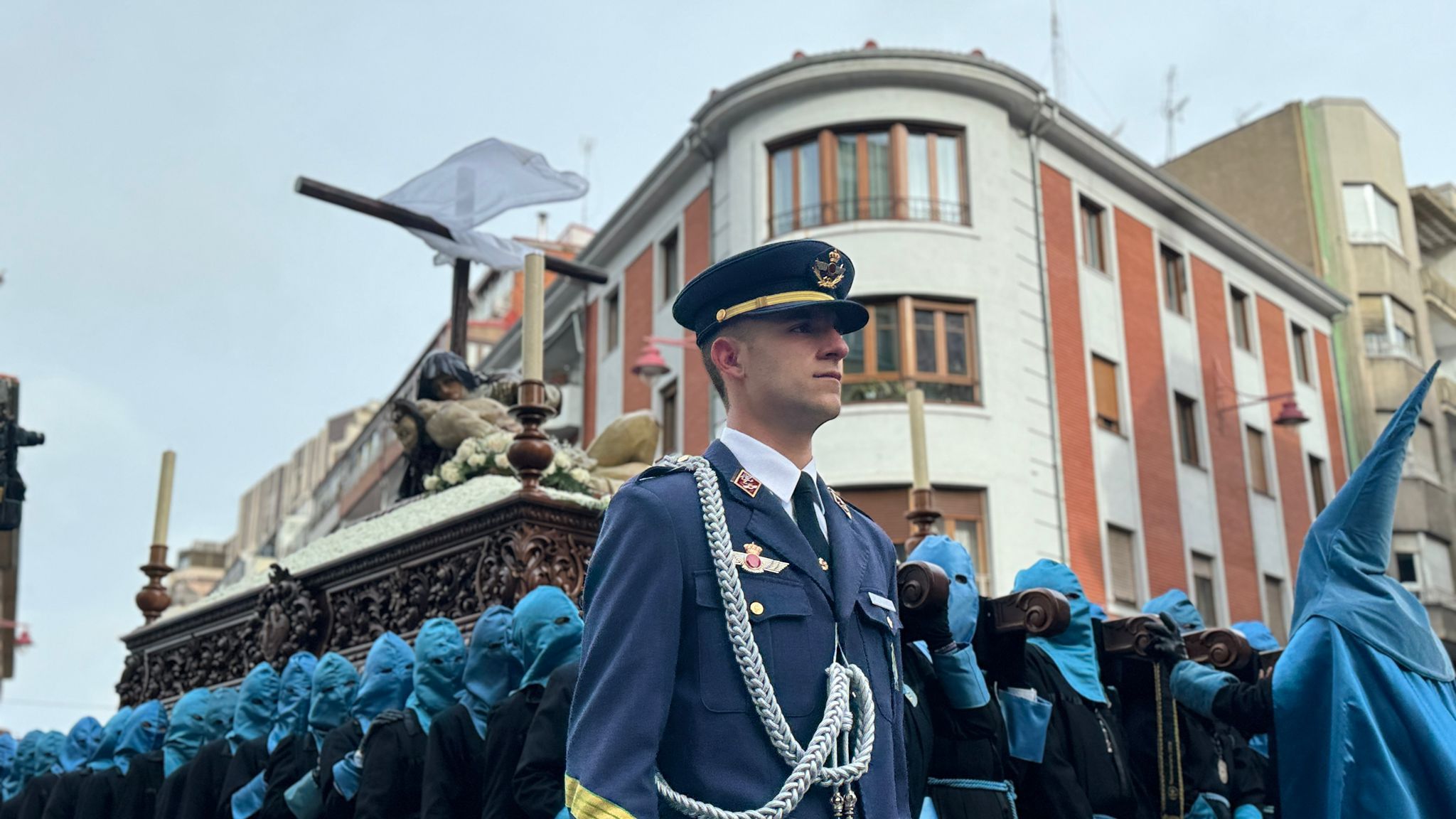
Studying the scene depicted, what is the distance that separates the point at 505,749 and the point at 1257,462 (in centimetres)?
2176

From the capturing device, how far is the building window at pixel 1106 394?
803 inches

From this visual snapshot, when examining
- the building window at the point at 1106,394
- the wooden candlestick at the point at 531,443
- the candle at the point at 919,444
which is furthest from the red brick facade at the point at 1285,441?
the wooden candlestick at the point at 531,443

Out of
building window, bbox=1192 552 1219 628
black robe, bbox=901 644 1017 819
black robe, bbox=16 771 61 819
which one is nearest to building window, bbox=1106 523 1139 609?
building window, bbox=1192 552 1219 628

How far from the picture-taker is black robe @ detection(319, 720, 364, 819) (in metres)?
5.53

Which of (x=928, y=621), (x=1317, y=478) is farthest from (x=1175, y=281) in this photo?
(x=928, y=621)

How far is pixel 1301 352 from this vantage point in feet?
86.8

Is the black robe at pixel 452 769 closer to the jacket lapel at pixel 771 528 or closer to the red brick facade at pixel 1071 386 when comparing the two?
the jacket lapel at pixel 771 528

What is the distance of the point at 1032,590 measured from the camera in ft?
13.9

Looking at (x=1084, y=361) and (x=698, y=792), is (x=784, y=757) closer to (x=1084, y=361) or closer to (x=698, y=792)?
(x=698, y=792)

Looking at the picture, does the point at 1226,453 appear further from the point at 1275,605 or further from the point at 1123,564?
the point at 1123,564

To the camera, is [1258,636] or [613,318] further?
[613,318]

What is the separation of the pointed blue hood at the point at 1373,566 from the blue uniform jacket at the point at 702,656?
2.14m

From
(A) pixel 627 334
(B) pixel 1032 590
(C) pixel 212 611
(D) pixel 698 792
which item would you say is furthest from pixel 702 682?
(A) pixel 627 334

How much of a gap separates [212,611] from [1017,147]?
49.5ft
